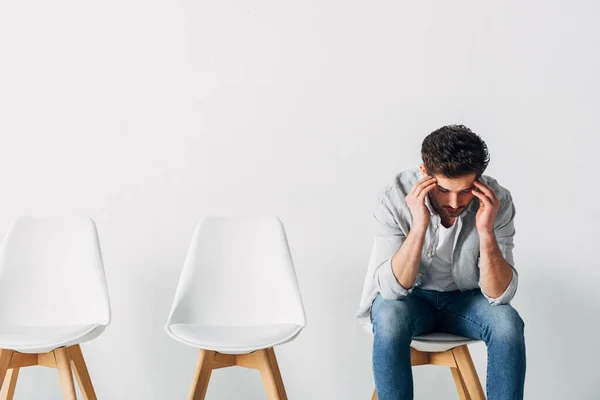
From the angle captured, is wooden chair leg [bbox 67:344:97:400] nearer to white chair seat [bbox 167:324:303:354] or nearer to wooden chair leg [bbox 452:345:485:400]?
white chair seat [bbox 167:324:303:354]

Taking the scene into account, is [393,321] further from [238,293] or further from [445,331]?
[238,293]

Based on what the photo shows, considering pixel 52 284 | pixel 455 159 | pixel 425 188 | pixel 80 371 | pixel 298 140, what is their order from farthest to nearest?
pixel 298 140 → pixel 52 284 → pixel 80 371 → pixel 425 188 → pixel 455 159

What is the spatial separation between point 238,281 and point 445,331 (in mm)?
750

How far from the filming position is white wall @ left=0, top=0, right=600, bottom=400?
2598mm

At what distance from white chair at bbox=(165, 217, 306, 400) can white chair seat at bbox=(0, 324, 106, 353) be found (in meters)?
0.26

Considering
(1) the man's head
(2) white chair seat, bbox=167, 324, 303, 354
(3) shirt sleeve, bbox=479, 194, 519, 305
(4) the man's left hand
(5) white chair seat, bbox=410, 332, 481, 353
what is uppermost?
(1) the man's head

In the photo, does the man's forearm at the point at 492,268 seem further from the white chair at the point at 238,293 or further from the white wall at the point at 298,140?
the white wall at the point at 298,140

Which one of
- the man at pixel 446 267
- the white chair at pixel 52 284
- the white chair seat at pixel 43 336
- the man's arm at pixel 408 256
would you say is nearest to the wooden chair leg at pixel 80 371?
the white chair at pixel 52 284

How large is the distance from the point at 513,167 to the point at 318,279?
2.75 ft

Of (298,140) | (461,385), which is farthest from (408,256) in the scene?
(298,140)

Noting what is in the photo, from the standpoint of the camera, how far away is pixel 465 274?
2020 millimetres

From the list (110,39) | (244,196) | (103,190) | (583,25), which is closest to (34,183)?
(103,190)

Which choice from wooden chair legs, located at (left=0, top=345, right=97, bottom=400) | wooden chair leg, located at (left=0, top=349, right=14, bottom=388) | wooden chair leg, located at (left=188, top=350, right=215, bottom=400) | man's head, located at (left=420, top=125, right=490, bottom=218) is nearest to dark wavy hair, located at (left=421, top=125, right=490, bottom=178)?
man's head, located at (left=420, top=125, right=490, bottom=218)

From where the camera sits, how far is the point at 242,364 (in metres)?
2.24
